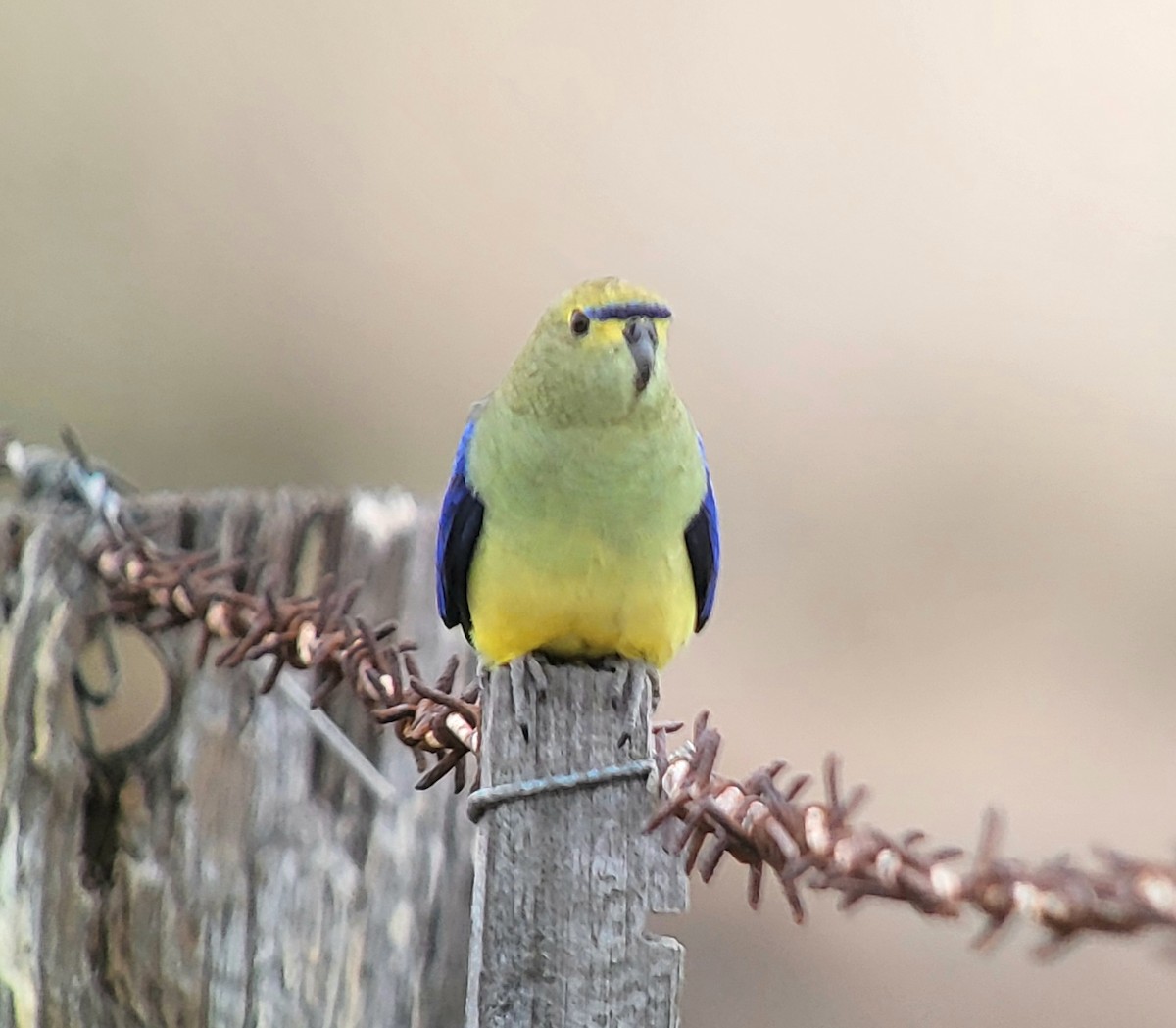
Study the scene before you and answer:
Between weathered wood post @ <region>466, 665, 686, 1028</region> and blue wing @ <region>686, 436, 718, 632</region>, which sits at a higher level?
blue wing @ <region>686, 436, 718, 632</region>

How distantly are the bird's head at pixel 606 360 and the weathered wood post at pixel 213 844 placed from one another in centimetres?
42

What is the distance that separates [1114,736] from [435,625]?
2494mm

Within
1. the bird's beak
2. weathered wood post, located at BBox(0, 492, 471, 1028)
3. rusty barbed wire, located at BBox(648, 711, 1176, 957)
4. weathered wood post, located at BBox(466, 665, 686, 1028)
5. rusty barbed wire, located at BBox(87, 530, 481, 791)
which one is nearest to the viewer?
rusty barbed wire, located at BBox(648, 711, 1176, 957)

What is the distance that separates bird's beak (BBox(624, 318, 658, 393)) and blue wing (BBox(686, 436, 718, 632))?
22 cm

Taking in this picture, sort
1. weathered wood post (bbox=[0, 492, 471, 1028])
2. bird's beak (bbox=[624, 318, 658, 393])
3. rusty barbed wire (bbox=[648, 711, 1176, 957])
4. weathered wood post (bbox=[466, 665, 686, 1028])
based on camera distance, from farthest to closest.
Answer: bird's beak (bbox=[624, 318, 658, 393]) < weathered wood post (bbox=[0, 492, 471, 1028]) < weathered wood post (bbox=[466, 665, 686, 1028]) < rusty barbed wire (bbox=[648, 711, 1176, 957])

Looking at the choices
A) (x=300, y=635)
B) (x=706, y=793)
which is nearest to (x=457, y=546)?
(x=300, y=635)

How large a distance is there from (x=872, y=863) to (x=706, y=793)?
233mm

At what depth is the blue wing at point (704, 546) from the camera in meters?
1.99

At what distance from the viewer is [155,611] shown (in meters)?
1.99

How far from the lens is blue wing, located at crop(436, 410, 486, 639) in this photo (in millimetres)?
1978

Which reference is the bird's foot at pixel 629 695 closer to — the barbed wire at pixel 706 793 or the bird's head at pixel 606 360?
the barbed wire at pixel 706 793

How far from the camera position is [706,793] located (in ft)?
3.45

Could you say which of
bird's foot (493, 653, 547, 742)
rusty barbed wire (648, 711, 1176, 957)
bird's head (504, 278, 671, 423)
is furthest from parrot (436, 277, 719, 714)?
rusty barbed wire (648, 711, 1176, 957)

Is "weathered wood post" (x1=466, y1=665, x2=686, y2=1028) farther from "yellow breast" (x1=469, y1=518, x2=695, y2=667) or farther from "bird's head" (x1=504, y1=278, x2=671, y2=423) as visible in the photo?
"bird's head" (x1=504, y1=278, x2=671, y2=423)
